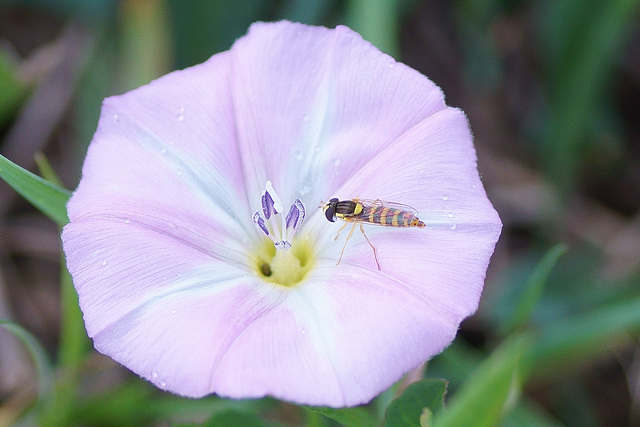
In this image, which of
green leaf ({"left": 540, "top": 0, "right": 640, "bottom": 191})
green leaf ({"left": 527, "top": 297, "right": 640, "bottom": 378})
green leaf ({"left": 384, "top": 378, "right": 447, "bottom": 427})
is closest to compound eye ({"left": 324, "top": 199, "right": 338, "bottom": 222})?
green leaf ({"left": 384, "top": 378, "right": 447, "bottom": 427})

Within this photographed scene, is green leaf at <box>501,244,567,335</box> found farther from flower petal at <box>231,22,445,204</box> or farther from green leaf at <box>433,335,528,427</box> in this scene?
green leaf at <box>433,335,528,427</box>

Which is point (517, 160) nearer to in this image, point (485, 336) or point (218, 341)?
point (485, 336)

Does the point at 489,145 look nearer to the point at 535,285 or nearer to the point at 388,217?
the point at 535,285

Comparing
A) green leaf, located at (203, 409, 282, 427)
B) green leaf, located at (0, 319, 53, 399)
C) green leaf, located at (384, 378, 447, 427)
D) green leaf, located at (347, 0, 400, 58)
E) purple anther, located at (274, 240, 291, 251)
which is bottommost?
green leaf, located at (0, 319, 53, 399)

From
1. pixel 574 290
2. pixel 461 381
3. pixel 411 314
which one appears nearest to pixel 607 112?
pixel 574 290

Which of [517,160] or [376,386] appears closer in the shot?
[376,386]

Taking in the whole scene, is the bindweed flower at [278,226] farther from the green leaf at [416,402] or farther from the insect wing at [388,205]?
the green leaf at [416,402]

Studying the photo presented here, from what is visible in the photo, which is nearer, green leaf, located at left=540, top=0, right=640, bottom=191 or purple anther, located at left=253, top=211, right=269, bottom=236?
purple anther, located at left=253, top=211, right=269, bottom=236

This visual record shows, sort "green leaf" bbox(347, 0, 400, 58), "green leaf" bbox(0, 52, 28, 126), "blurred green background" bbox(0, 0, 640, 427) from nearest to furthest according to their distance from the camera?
"green leaf" bbox(347, 0, 400, 58)
"blurred green background" bbox(0, 0, 640, 427)
"green leaf" bbox(0, 52, 28, 126)

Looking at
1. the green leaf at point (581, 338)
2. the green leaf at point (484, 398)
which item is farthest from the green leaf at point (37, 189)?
the green leaf at point (581, 338)
